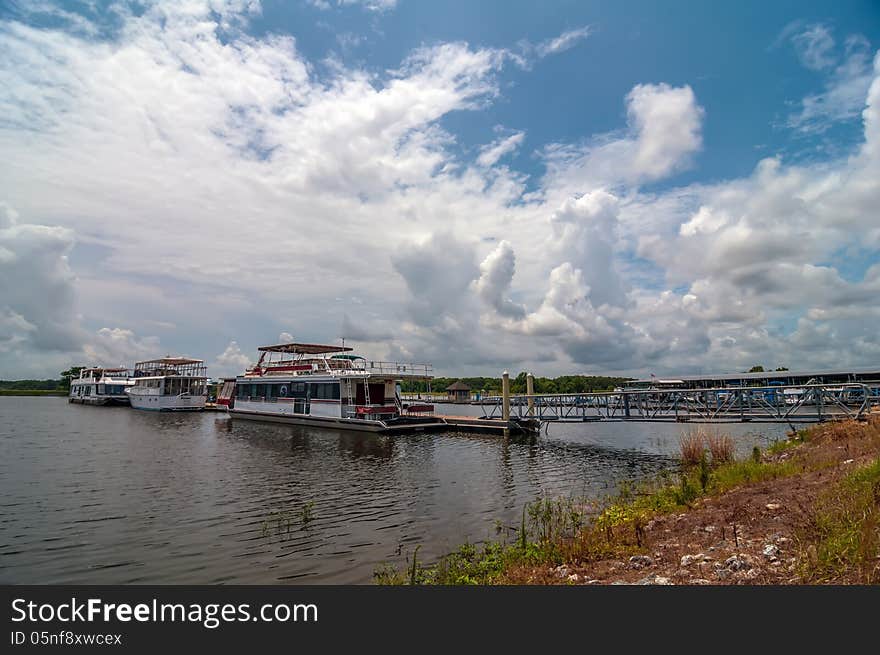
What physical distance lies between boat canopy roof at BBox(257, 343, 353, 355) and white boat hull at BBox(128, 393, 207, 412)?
23.9 meters

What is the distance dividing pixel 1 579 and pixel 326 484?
9.56m

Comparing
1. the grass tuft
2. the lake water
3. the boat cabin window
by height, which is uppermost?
the boat cabin window

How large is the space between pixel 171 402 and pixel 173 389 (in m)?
2.21

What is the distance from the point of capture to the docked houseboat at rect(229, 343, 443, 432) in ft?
113

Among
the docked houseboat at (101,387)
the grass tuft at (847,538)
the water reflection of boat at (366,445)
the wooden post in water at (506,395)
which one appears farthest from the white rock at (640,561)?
the docked houseboat at (101,387)

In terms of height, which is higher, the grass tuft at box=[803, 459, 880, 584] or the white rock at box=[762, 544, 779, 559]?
the grass tuft at box=[803, 459, 880, 584]

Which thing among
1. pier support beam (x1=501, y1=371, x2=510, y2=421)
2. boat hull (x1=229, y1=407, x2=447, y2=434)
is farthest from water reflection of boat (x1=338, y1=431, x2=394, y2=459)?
pier support beam (x1=501, y1=371, x2=510, y2=421)

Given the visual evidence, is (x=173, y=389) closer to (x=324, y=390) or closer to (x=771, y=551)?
(x=324, y=390)

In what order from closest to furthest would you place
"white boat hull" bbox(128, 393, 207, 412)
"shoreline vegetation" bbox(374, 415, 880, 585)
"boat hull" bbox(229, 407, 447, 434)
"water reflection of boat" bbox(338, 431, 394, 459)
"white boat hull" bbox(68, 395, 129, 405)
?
"shoreline vegetation" bbox(374, 415, 880, 585)
"water reflection of boat" bbox(338, 431, 394, 459)
"boat hull" bbox(229, 407, 447, 434)
"white boat hull" bbox(128, 393, 207, 412)
"white boat hull" bbox(68, 395, 129, 405)

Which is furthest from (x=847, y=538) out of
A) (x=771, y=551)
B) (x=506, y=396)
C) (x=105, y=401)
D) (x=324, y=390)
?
(x=105, y=401)

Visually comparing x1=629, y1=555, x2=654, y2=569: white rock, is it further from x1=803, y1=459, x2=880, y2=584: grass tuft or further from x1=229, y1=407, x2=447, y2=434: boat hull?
x1=229, y1=407, x2=447, y2=434: boat hull

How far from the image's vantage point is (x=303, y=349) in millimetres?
44375
